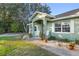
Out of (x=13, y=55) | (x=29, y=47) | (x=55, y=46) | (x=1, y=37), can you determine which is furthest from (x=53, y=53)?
(x=1, y=37)

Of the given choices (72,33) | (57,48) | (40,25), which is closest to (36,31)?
(40,25)

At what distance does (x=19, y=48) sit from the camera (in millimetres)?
4637

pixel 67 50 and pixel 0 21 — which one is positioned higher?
pixel 0 21

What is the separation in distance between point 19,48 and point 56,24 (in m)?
0.90

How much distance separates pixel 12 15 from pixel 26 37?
20.8 inches

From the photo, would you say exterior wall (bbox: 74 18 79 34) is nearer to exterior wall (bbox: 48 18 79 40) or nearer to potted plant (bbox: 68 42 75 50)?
exterior wall (bbox: 48 18 79 40)

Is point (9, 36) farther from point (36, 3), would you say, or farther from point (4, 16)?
point (36, 3)

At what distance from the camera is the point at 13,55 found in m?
4.57

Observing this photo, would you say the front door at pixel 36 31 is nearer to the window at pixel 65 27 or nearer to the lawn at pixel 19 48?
the lawn at pixel 19 48

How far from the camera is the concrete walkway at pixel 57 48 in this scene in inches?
176

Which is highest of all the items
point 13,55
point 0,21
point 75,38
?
point 0,21

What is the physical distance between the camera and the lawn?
4562 millimetres

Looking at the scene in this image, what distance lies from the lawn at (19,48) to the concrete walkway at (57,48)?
87mm

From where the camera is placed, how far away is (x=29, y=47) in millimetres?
4629
